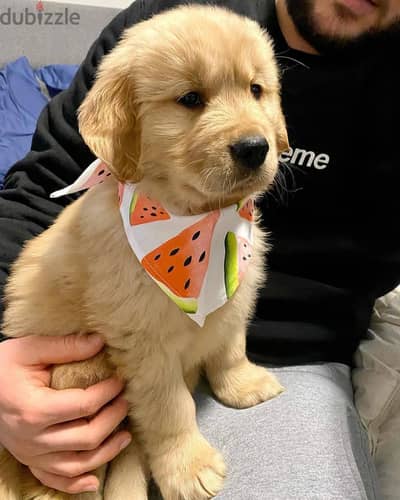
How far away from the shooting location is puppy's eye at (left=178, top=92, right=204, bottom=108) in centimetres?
93

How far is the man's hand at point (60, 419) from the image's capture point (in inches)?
39.0

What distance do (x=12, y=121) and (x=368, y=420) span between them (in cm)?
277

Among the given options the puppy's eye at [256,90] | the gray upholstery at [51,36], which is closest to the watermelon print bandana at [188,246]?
the puppy's eye at [256,90]

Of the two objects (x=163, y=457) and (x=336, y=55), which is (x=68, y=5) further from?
(x=163, y=457)

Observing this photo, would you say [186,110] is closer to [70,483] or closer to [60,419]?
[60,419]

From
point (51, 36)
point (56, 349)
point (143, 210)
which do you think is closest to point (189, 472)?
point (56, 349)

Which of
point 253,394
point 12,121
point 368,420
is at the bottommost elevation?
point 12,121

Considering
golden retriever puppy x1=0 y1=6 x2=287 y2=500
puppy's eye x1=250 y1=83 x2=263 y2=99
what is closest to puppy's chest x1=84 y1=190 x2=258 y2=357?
golden retriever puppy x1=0 y1=6 x2=287 y2=500

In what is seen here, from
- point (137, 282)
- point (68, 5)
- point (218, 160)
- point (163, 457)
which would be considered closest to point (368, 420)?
point (163, 457)

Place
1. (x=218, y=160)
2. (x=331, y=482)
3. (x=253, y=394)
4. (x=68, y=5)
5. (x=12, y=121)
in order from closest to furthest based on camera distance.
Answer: (x=218, y=160), (x=331, y=482), (x=253, y=394), (x=12, y=121), (x=68, y=5)

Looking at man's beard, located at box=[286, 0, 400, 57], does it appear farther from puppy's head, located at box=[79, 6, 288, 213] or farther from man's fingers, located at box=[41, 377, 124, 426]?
man's fingers, located at box=[41, 377, 124, 426]

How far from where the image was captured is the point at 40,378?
3.53 feet

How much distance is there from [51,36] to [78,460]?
3415 millimetres

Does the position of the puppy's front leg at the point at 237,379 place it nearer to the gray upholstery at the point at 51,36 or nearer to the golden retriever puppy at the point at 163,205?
the golden retriever puppy at the point at 163,205
